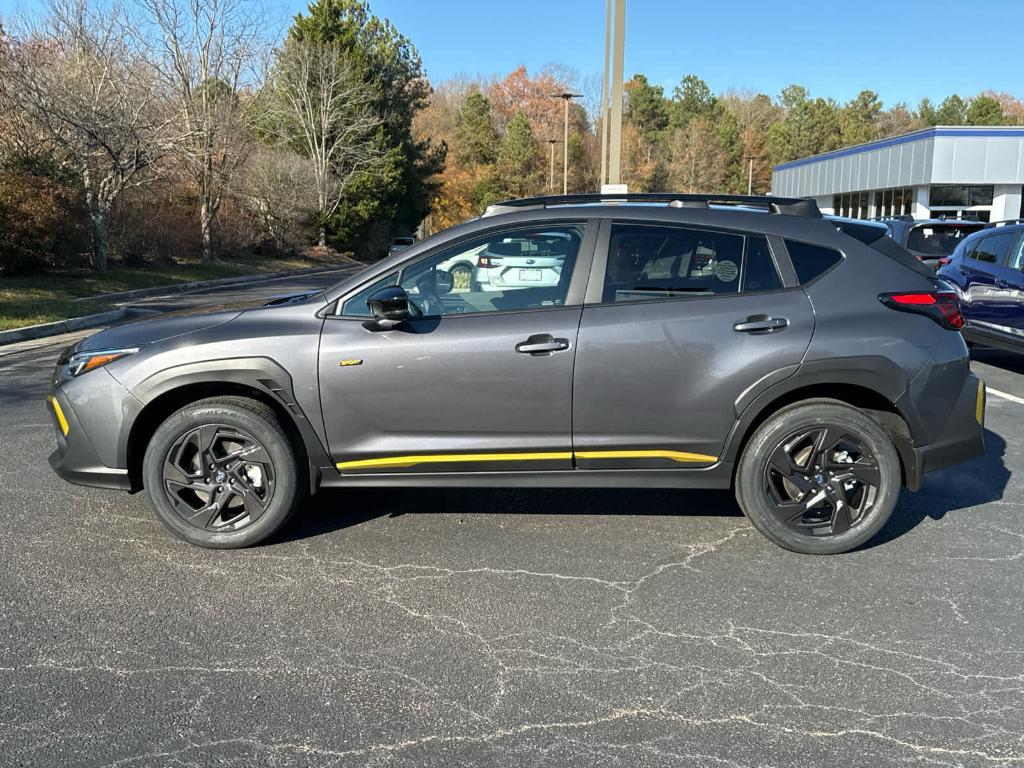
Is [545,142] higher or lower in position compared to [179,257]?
higher

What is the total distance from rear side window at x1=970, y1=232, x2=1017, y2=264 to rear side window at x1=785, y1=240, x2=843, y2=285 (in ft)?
20.2

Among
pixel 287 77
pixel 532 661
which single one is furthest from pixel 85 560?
pixel 287 77

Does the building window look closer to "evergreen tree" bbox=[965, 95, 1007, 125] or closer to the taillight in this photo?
"evergreen tree" bbox=[965, 95, 1007, 125]

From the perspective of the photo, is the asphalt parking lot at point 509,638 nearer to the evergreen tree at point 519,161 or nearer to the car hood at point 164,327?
the car hood at point 164,327

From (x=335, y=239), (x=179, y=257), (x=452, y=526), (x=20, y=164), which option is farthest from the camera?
(x=335, y=239)

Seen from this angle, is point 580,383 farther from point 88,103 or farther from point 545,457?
point 88,103

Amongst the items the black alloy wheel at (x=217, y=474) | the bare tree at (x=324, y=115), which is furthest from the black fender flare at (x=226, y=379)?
the bare tree at (x=324, y=115)

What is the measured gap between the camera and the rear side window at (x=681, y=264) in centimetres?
432

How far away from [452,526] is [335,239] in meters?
44.4

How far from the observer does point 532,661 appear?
3.34m

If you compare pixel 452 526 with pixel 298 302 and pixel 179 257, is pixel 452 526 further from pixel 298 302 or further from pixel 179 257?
pixel 179 257

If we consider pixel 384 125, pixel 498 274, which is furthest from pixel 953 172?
pixel 498 274

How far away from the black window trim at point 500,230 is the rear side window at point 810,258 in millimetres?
1025

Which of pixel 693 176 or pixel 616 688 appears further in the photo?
pixel 693 176
